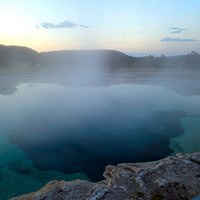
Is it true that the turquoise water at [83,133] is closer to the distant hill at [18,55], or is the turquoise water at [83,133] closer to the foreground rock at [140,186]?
the foreground rock at [140,186]

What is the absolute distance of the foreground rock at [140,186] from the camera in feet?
32.3

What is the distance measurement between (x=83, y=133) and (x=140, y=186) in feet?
33.2

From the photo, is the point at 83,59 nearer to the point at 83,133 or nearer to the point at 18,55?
the point at 18,55

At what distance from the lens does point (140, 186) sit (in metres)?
10.2

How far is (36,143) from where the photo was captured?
18.2 metres

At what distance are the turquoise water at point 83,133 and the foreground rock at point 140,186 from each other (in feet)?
10.4

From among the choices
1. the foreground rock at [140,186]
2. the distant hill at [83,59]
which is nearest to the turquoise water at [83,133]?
the foreground rock at [140,186]

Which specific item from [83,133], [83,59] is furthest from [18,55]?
[83,133]

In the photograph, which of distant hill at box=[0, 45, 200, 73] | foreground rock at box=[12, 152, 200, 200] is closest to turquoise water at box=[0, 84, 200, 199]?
foreground rock at box=[12, 152, 200, 200]

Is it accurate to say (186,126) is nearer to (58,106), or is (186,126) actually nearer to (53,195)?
(58,106)

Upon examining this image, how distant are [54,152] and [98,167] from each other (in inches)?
124

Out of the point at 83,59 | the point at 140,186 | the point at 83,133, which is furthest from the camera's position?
the point at 83,59

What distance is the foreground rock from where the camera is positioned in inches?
388

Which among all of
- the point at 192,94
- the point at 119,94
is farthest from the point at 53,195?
the point at 192,94
